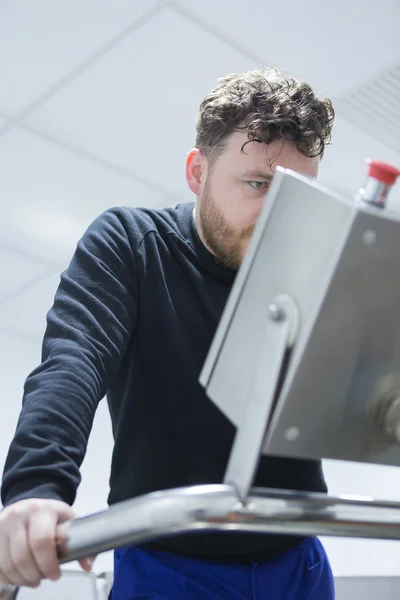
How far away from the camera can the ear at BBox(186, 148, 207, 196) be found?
1.49 m

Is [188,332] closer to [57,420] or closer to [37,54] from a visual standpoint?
[57,420]

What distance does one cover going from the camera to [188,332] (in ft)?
4.00

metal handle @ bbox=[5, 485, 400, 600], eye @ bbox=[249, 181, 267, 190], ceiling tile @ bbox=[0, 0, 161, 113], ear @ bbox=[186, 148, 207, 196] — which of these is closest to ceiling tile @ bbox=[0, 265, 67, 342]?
ceiling tile @ bbox=[0, 0, 161, 113]

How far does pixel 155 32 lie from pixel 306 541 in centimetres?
179

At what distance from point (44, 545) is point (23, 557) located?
0.8 inches

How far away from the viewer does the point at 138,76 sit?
2.66 metres

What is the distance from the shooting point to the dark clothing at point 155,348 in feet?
3.33

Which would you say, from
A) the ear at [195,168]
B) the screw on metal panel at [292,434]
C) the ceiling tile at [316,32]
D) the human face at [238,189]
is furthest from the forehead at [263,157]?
the ceiling tile at [316,32]

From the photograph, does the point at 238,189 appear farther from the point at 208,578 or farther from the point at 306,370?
the point at 306,370

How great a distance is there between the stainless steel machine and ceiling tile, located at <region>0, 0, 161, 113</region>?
1976mm

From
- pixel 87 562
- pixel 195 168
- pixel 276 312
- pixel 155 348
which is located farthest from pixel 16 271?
pixel 276 312

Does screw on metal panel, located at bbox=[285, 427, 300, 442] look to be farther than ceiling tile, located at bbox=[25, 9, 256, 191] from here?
No

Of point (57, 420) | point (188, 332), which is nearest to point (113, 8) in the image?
point (188, 332)

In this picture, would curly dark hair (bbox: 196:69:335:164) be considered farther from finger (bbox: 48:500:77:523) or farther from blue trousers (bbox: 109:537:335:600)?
finger (bbox: 48:500:77:523)
